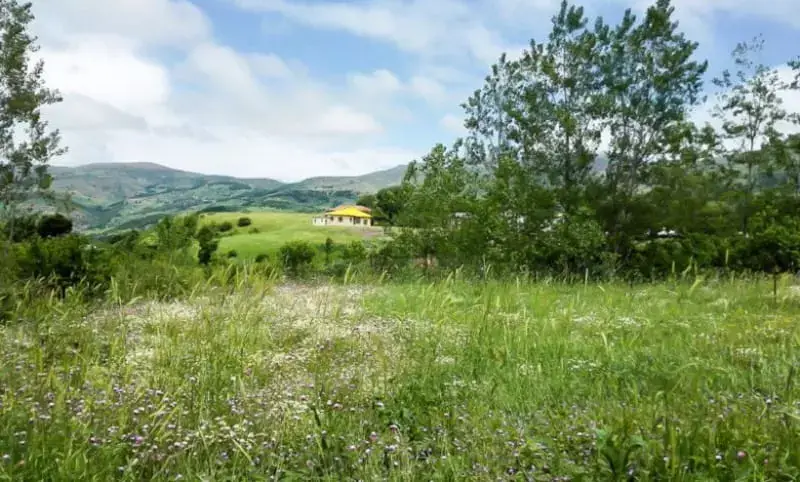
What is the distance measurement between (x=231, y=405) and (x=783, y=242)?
12.9m

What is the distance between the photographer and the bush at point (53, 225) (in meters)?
17.3

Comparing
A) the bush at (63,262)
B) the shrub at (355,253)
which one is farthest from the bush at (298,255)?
the bush at (63,262)

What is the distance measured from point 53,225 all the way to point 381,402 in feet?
58.5

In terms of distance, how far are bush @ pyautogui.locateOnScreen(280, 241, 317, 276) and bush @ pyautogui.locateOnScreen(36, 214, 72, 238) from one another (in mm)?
7009

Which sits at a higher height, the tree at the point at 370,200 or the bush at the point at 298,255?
the tree at the point at 370,200

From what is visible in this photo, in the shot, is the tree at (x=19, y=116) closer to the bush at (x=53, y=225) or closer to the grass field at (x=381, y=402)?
the bush at (x=53, y=225)

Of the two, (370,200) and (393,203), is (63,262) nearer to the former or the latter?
(393,203)

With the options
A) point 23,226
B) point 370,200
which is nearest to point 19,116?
point 23,226

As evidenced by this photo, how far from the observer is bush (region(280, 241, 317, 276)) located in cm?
1526

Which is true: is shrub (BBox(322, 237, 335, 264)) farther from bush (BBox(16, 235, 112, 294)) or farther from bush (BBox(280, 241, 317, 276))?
bush (BBox(16, 235, 112, 294))

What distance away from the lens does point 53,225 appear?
17.7 meters

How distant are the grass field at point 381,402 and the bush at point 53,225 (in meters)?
14.6

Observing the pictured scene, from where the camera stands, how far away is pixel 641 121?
17.1m

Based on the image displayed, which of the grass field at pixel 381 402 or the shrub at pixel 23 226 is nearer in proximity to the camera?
the grass field at pixel 381 402
